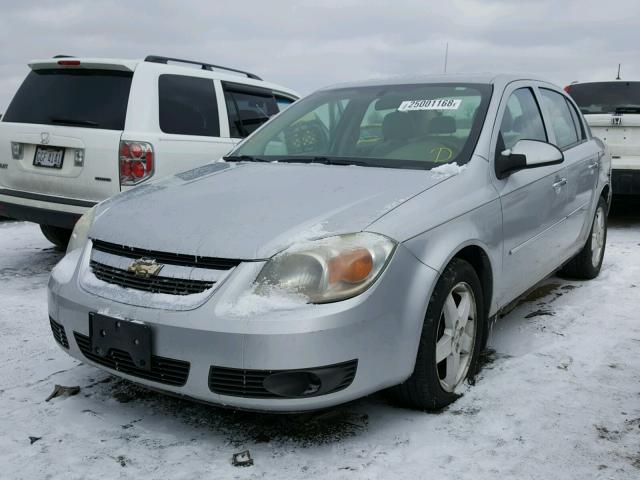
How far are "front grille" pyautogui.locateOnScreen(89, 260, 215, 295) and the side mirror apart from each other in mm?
1659

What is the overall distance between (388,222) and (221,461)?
1.11m

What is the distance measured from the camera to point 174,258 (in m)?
2.54

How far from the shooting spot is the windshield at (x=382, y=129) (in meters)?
3.36

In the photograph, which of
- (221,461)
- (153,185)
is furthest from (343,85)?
(221,461)

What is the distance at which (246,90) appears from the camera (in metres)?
6.23

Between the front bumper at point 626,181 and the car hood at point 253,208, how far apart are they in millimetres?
5102

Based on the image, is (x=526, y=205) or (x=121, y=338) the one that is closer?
(x=121, y=338)

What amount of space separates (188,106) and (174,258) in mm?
3189

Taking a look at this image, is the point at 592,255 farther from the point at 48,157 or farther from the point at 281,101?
the point at 48,157

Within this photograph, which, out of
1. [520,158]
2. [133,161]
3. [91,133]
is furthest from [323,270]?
[91,133]

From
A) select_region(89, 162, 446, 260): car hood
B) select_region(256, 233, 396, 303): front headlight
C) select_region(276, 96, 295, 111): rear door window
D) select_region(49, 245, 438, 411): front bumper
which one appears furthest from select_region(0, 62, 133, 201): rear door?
select_region(256, 233, 396, 303): front headlight

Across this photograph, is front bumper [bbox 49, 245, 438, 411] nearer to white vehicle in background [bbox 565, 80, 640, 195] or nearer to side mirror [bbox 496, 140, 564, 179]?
side mirror [bbox 496, 140, 564, 179]

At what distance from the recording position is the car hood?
2.50 meters

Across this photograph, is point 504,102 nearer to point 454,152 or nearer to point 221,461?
point 454,152
